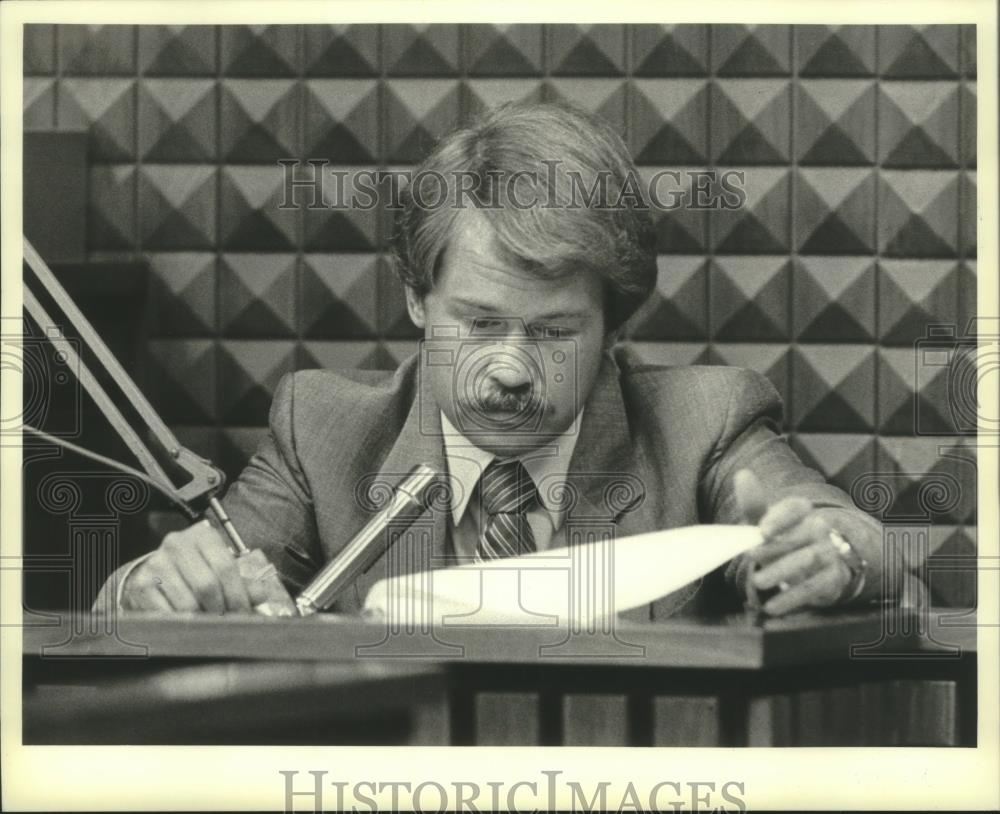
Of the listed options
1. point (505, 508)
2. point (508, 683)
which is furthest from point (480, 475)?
point (508, 683)

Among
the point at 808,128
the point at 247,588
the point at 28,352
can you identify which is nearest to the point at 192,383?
the point at 28,352

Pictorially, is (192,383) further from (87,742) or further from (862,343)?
(862,343)

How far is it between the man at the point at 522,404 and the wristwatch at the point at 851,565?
12cm

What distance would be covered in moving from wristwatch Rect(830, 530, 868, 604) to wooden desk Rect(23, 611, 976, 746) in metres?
0.03

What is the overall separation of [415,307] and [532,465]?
9.9 inches

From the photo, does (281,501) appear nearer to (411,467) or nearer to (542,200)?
(411,467)

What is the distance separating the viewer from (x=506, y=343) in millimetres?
1729

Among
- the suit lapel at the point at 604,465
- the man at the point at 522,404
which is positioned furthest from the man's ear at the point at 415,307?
the suit lapel at the point at 604,465

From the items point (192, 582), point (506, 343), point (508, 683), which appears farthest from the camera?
point (506, 343)

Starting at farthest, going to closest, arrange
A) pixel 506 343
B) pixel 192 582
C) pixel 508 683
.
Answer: pixel 506 343
pixel 192 582
pixel 508 683

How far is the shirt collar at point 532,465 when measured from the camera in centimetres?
176

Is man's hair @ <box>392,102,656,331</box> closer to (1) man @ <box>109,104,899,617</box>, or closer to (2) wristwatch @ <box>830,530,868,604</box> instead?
(1) man @ <box>109,104,899,617</box>

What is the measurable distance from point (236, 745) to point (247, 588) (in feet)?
0.61

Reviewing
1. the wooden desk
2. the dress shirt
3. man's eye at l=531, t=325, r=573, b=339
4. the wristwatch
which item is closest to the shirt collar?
the dress shirt
